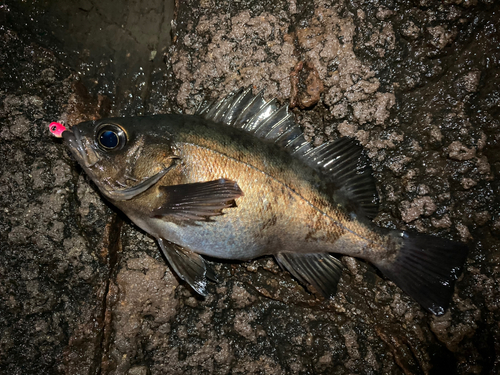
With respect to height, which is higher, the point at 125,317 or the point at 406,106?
the point at 406,106

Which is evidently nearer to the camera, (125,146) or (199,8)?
(125,146)

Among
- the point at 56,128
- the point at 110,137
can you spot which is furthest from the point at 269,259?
the point at 56,128

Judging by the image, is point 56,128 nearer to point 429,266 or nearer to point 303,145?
point 303,145

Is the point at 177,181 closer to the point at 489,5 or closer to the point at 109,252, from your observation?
the point at 109,252

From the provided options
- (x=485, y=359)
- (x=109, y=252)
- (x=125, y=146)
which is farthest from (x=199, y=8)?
(x=485, y=359)

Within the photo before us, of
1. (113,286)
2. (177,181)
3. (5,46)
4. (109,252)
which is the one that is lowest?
(113,286)
